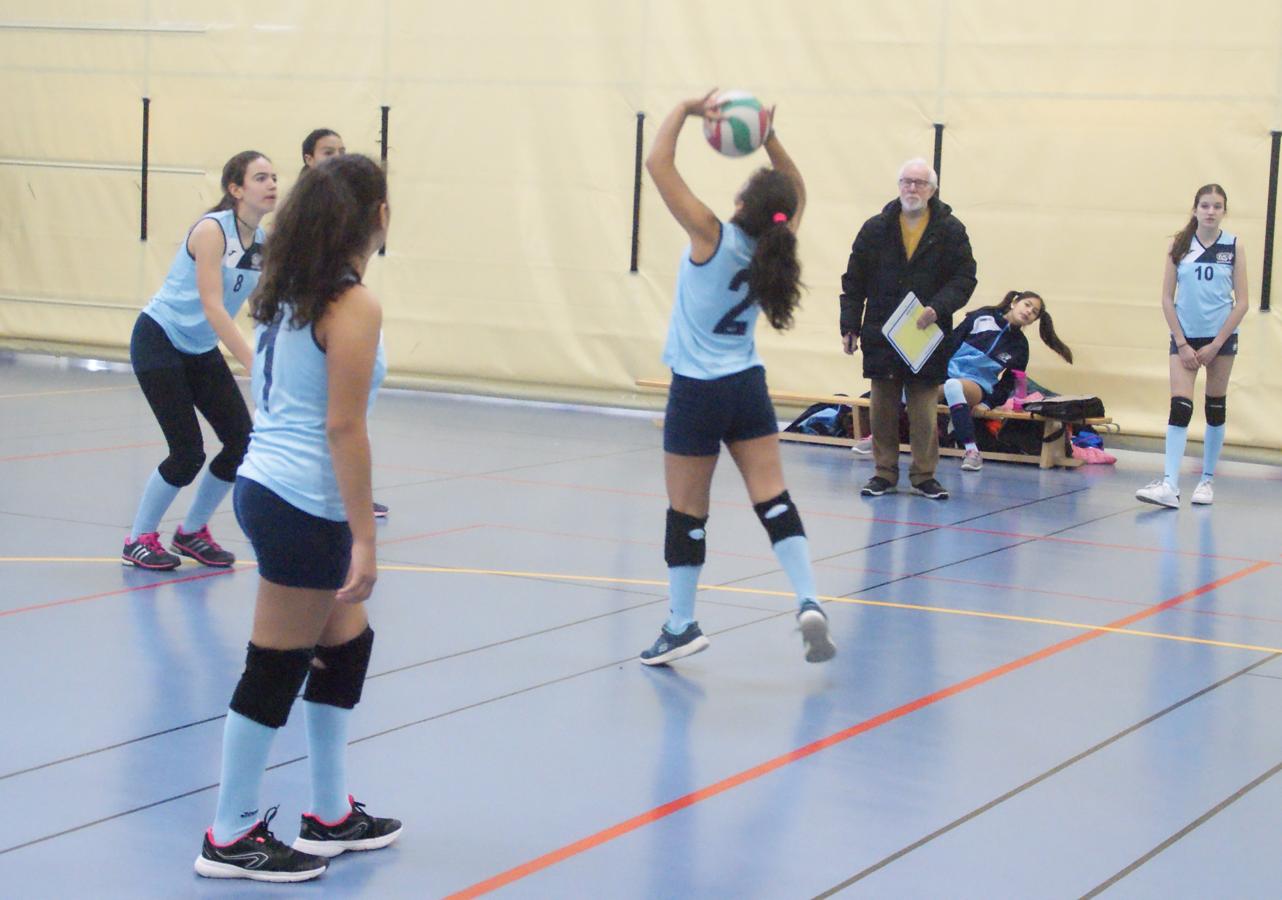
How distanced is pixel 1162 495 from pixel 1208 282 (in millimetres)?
1324

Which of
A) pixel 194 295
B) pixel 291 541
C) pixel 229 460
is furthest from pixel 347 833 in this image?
pixel 194 295

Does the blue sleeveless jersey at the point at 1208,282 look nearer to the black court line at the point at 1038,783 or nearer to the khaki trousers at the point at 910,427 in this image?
the khaki trousers at the point at 910,427

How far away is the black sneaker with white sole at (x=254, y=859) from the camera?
12.7 ft

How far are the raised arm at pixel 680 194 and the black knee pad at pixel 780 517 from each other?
92 centimetres

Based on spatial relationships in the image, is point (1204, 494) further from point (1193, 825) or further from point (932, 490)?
point (1193, 825)

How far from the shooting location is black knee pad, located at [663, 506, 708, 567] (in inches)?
235

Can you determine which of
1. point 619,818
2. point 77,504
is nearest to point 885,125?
point 77,504

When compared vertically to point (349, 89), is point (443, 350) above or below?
below

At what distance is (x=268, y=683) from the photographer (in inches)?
149

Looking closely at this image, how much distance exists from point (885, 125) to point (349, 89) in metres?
5.17

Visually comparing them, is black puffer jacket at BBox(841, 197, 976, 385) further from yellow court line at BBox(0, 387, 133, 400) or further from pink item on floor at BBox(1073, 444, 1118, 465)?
yellow court line at BBox(0, 387, 133, 400)

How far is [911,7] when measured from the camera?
12.9m

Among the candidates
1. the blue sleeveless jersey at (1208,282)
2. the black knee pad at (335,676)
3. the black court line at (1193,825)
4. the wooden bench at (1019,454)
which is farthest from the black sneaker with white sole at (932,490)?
the black knee pad at (335,676)

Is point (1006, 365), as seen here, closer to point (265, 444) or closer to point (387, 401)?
point (387, 401)
